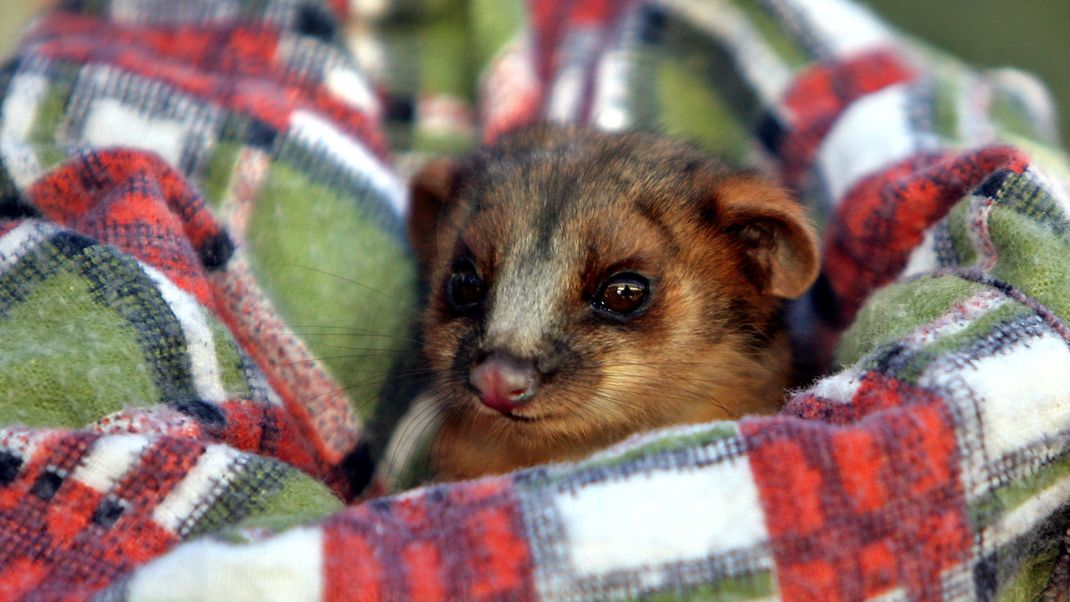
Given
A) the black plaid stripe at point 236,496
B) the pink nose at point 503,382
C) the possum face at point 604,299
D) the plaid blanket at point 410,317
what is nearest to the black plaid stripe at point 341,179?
the plaid blanket at point 410,317

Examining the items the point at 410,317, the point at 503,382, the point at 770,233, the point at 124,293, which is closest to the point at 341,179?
the point at 410,317

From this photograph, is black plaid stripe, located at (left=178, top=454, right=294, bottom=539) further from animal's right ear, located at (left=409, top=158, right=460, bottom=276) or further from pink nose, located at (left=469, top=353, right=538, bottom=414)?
animal's right ear, located at (left=409, top=158, right=460, bottom=276)

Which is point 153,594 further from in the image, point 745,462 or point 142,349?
point 745,462

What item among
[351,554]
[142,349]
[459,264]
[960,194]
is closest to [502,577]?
[351,554]

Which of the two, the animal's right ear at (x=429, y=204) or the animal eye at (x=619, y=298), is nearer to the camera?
the animal eye at (x=619, y=298)

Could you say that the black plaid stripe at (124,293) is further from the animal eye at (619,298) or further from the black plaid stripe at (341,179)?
the animal eye at (619,298)

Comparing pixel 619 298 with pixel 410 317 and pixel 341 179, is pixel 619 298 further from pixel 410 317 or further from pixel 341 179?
pixel 341 179
